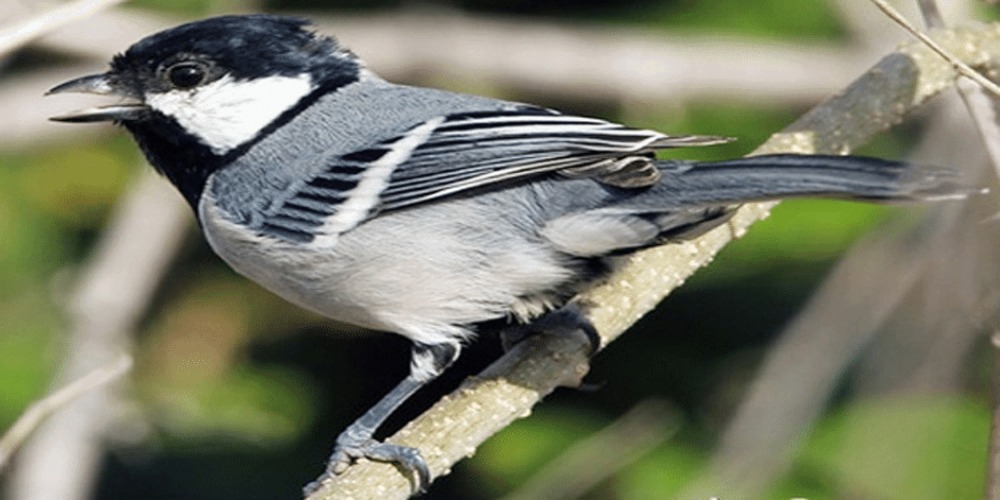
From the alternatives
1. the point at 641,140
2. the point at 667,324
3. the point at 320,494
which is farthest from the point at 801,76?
the point at 320,494

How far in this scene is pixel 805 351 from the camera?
125 inches

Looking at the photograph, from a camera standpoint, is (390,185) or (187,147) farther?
(187,147)

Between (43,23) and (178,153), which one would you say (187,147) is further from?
(43,23)

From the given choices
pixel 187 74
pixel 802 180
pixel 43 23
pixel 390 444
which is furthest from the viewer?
pixel 187 74

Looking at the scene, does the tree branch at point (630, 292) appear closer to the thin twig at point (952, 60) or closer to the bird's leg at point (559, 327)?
the bird's leg at point (559, 327)

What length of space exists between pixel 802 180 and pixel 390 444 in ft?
2.07

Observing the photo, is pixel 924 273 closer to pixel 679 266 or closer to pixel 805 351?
pixel 805 351

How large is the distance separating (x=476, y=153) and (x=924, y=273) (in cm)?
91

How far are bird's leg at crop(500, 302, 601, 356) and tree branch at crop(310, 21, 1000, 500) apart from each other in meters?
0.02

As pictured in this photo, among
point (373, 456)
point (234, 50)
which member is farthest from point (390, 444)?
point (234, 50)

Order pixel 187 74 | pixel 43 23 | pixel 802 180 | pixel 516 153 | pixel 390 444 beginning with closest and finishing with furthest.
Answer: pixel 43 23
pixel 802 180
pixel 390 444
pixel 516 153
pixel 187 74

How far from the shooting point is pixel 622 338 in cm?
350

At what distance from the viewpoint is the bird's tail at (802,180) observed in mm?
1988

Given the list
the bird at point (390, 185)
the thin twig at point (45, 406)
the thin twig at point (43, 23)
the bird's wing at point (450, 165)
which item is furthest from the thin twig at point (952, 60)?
the thin twig at point (45, 406)
